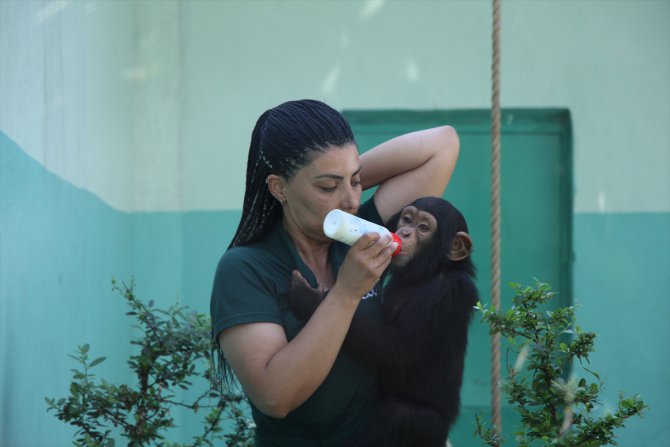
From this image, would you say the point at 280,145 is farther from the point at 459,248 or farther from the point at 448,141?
the point at 459,248

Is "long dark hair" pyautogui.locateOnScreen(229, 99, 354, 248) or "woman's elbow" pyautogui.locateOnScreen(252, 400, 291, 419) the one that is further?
"long dark hair" pyautogui.locateOnScreen(229, 99, 354, 248)

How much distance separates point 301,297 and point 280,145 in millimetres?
381

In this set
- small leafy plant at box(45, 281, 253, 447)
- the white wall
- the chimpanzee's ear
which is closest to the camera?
the chimpanzee's ear

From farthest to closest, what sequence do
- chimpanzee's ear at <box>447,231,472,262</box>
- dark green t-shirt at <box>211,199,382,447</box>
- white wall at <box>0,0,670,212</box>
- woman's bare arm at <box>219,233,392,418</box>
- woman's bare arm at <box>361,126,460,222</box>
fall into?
white wall at <box>0,0,670,212</box>, chimpanzee's ear at <box>447,231,472,262</box>, woman's bare arm at <box>361,126,460,222</box>, dark green t-shirt at <box>211,199,382,447</box>, woman's bare arm at <box>219,233,392,418</box>

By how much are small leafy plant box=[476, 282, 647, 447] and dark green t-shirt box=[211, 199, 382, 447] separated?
0.33 m

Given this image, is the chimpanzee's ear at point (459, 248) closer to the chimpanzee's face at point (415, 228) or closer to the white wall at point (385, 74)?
the chimpanzee's face at point (415, 228)

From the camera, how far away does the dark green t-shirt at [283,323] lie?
2219mm

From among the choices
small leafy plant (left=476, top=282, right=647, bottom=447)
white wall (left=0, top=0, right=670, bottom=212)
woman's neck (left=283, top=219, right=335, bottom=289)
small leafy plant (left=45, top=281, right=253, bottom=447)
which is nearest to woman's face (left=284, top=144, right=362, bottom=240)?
woman's neck (left=283, top=219, right=335, bottom=289)

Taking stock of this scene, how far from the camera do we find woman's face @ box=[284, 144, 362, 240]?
2273 millimetres

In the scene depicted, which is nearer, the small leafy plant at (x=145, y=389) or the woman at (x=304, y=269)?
the woman at (x=304, y=269)

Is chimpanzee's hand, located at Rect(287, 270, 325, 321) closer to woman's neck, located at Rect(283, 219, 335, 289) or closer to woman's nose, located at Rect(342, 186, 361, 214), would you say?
woman's neck, located at Rect(283, 219, 335, 289)

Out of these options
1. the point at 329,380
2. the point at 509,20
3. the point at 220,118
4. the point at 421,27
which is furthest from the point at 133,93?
the point at 329,380

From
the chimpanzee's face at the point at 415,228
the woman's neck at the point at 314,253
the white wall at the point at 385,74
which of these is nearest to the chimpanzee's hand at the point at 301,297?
the woman's neck at the point at 314,253

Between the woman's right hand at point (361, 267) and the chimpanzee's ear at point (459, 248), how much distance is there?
1006 mm
